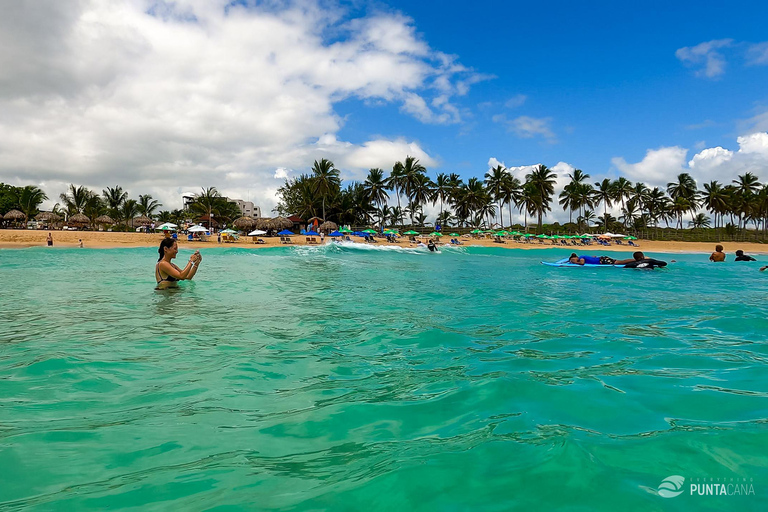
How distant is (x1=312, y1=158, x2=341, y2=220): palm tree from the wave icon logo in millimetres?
60874

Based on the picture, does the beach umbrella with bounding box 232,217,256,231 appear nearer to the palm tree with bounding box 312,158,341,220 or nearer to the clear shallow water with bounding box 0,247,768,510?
the palm tree with bounding box 312,158,341,220

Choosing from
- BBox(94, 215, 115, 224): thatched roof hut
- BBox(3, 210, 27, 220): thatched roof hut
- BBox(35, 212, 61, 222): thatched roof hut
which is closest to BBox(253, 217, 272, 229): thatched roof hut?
BBox(94, 215, 115, 224): thatched roof hut

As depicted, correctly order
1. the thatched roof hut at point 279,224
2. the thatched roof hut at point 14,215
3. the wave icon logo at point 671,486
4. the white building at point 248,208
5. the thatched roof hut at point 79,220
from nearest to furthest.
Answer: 1. the wave icon logo at point 671,486
2. the thatched roof hut at point 279,224
3. the thatched roof hut at point 14,215
4. the thatched roof hut at point 79,220
5. the white building at point 248,208

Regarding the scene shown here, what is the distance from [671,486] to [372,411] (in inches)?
77.1

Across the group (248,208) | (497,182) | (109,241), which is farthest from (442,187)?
(248,208)

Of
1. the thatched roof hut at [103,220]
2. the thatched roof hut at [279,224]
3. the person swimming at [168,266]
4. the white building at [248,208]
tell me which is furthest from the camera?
the white building at [248,208]

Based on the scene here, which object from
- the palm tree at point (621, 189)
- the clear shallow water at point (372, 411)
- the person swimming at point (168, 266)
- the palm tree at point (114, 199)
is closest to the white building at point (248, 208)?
the palm tree at point (114, 199)

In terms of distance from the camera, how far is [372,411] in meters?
3.24

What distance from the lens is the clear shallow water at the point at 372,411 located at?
2.15 metres

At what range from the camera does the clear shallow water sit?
7.06ft

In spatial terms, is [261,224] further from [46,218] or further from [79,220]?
[46,218]

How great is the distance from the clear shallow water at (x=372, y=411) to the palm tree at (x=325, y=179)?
2180 inches

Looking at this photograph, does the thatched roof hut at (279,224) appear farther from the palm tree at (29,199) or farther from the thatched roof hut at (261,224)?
the palm tree at (29,199)

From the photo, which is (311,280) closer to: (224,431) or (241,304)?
(241,304)
